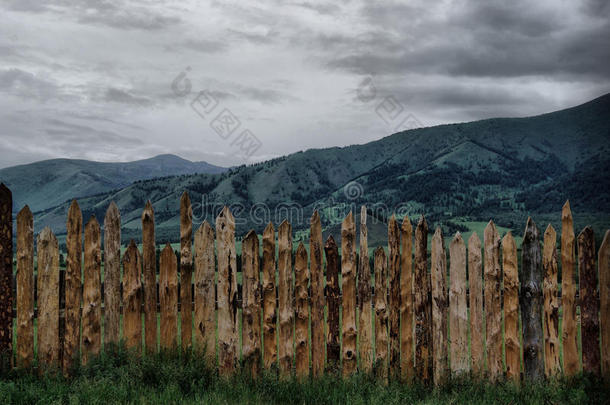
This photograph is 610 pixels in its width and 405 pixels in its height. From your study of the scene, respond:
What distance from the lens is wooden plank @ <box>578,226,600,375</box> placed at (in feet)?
20.6

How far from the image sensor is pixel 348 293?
6.48m

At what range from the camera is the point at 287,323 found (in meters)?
6.46

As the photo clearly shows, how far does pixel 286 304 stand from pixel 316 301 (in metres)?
0.45

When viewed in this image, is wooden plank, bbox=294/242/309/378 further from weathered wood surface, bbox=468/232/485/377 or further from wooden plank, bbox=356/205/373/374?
weathered wood surface, bbox=468/232/485/377

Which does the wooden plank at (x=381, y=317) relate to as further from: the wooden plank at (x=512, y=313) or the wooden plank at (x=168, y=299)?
the wooden plank at (x=168, y=299)

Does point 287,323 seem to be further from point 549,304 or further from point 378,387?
point 549,304

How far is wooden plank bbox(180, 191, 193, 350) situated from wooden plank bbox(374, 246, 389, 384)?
2781 millimetres

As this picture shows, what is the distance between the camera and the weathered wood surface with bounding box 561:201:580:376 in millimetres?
6344

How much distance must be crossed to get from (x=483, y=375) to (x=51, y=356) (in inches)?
253

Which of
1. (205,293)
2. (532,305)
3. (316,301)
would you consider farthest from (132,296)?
(532,305)

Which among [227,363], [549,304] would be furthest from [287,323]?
[549,304]

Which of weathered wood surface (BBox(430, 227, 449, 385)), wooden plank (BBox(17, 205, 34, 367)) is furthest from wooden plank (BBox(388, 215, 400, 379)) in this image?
wooden plank (BBox(17, 205, 34, 367))

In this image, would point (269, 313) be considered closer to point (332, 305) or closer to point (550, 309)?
point (332, 305)

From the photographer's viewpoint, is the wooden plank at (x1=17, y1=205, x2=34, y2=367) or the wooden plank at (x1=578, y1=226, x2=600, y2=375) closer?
the wooden plank at (x1=578, y1=226, x2=600, y2=375)
